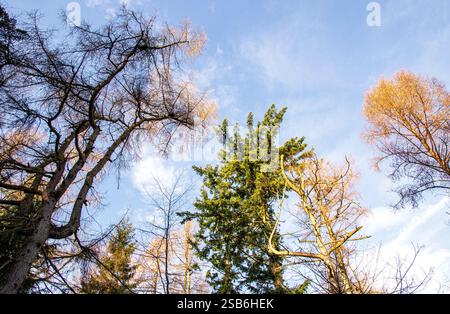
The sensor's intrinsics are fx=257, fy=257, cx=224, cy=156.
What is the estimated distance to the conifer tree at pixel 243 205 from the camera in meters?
10.9

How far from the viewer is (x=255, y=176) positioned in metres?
12.9

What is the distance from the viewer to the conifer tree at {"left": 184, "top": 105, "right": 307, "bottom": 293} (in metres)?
10.9

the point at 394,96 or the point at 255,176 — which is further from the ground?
the point at 394,96

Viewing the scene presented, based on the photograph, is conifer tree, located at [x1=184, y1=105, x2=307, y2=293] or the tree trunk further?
conifer tree, located at [x1=184, y1=105, x2=307, y2=293]

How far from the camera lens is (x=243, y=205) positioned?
38.6 feet

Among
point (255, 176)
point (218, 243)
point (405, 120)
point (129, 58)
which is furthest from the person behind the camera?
point (255, 176)

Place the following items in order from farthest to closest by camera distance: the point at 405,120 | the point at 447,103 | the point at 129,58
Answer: the point at 405,120 → the point at 447,103 → the point at 129,58

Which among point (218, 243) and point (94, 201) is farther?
point (218, 243)

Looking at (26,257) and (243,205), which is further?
(243,205)

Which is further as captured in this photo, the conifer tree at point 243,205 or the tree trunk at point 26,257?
the conifer tree at point 243,205
